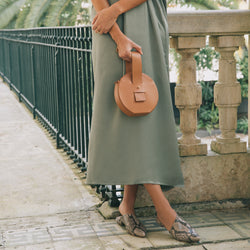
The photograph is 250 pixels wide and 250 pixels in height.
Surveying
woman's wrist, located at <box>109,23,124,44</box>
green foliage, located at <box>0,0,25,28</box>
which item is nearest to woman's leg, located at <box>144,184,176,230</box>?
woman's wrist, located at <box>109,23,124,44</box>

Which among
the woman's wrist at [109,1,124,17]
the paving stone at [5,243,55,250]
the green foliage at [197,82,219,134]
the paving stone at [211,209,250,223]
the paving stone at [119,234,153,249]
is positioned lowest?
the green foliage at [197,82,219,134]

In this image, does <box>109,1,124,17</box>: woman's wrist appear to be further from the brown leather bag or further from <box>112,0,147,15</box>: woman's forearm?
the brown leather bag

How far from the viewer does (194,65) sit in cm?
359

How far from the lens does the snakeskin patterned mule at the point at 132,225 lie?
3.16 metres

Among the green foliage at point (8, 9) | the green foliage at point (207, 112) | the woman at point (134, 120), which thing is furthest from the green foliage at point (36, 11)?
the woman at point (134, 120)

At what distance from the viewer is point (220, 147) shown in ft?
12.2

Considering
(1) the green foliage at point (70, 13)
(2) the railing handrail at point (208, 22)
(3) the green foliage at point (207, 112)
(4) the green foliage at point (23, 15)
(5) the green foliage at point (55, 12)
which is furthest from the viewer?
(4) the green foliage at point (23, 15)

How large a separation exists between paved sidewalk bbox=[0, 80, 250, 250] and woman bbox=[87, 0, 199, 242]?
145 millimetres

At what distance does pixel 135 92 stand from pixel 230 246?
3.42ft

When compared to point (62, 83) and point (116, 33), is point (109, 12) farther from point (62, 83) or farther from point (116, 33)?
point (62, 83)

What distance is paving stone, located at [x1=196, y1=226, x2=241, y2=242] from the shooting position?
3115 millimetres

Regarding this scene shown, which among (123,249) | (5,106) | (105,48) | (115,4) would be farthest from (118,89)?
(5,106)

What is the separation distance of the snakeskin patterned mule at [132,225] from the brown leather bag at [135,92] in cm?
71

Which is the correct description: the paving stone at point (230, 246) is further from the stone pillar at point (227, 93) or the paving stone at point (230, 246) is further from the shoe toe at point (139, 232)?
the stone pillar at point (227, 93)
